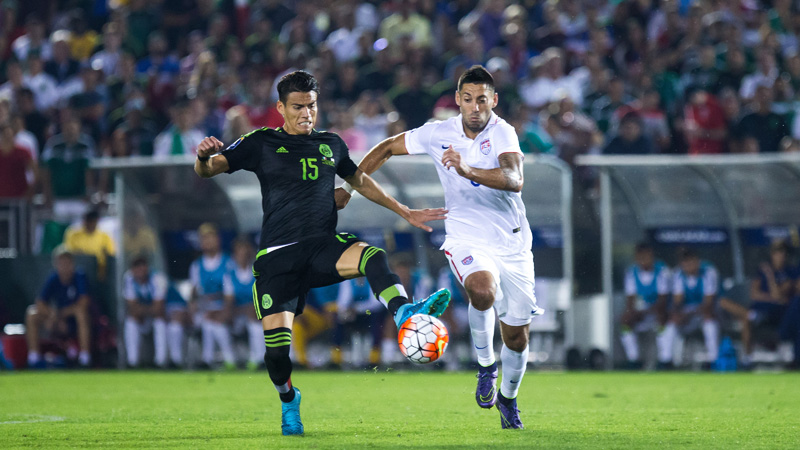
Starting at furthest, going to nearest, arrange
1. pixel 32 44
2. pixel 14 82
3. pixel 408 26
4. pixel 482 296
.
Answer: pixel 32 44
pixel 14 82
pixel 408 26
pixel 482 296

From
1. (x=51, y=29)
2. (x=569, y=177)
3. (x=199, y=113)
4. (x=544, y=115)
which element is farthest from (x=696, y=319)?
(x=51, y=29)

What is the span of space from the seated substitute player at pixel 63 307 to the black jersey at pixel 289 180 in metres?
8.66

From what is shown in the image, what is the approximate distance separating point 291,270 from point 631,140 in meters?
9.15

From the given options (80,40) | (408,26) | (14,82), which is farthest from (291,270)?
(80,40)

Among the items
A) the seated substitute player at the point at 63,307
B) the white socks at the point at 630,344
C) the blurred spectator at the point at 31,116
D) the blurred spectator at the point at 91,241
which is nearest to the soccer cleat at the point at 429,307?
the white socks at the point at 630,344

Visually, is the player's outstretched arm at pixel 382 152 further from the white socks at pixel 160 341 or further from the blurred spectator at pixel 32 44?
the blurred spectator at pixel 32 44

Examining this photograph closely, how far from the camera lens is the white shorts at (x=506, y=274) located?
810 cm

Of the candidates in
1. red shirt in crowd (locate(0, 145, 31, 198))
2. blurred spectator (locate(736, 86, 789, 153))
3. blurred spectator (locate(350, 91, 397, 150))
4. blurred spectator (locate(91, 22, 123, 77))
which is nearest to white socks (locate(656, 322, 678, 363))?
blurred spectator (locate(736, 86, 789, 153))

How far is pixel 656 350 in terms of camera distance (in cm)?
1519

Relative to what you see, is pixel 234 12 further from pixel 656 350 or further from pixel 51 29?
pixel 656 350

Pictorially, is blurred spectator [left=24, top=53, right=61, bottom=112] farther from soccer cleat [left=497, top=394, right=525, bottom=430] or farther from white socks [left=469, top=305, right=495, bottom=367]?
soccer cleat [left=497, top=394, right=525, bottom=430]

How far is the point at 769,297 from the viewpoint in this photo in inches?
579

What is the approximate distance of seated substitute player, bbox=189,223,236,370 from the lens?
15.7m

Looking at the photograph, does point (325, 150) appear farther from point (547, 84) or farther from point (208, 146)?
point (547, 84)
